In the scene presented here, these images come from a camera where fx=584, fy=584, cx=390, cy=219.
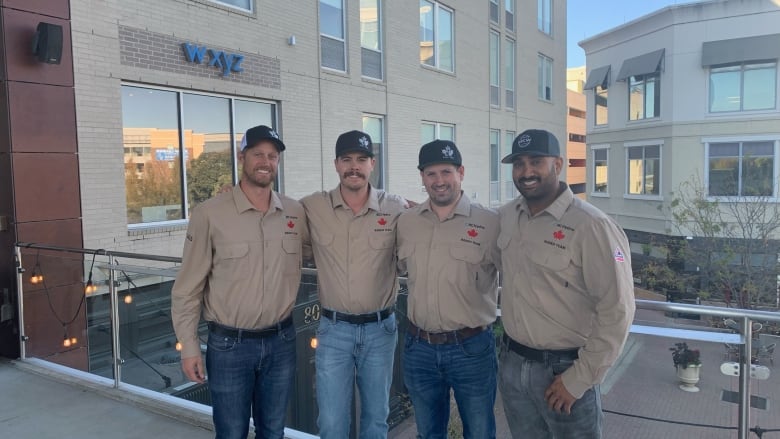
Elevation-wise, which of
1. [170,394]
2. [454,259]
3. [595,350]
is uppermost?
[454,259]

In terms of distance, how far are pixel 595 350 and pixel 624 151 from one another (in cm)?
2877

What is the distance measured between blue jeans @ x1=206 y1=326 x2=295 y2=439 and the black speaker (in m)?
5.04

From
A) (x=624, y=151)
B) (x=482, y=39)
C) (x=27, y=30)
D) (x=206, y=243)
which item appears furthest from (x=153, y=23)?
(x=624, y=151)

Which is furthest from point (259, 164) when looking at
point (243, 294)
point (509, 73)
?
point (509, 73)

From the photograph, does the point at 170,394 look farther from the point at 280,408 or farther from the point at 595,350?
the point at 595,350

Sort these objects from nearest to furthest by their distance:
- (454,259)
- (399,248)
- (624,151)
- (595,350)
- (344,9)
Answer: (595,350) < (454,259) < (399,248) < (344,9) < (624,151)

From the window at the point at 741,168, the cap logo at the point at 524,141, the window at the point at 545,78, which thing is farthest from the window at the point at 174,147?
the window at the point at 741,168

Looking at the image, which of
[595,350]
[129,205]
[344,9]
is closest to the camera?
[595,350]

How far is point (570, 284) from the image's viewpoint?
257cm

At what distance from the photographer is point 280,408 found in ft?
10.6

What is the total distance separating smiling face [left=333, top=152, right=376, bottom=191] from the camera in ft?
10.6

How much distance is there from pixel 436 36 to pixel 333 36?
4.74 meters

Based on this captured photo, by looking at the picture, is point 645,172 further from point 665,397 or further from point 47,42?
point 47,42

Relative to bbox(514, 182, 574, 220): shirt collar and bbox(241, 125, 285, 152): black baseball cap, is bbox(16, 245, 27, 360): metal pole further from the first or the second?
bbox(514, 182, 574, 220): shirt collar
